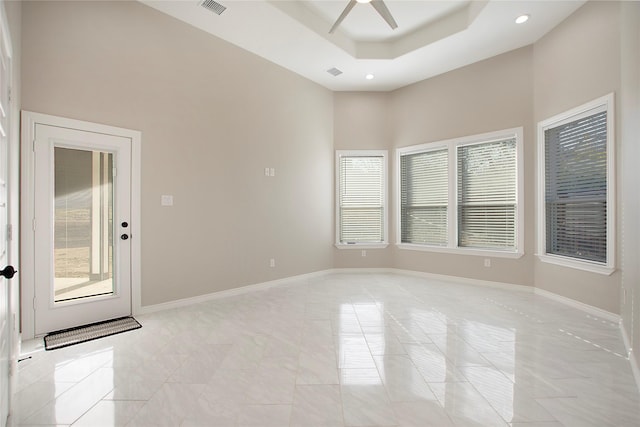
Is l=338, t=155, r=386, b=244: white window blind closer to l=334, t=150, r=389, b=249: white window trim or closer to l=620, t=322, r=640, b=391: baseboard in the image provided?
l=334, t=150, r=389, b=249: white window trim

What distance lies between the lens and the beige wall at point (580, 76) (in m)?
3.29

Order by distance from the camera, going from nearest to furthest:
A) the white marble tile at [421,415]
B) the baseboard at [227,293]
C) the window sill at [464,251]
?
1. the white marble tile at [421,415]
2. the baseboard at [227,293]
3. the window sill at [464,251]

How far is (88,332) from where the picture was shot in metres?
2.99

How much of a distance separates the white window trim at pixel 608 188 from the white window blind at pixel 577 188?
0.18 feet

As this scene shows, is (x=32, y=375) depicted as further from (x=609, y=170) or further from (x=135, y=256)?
(x=609, y=170)

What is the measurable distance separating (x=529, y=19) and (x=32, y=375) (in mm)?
6209

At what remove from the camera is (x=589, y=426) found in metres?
1.68

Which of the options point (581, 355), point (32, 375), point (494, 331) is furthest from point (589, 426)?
point (32, 375)

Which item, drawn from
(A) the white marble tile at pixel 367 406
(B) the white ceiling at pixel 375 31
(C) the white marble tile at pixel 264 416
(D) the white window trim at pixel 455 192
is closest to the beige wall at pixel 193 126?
(B) the white ceiling at pixel 375 31

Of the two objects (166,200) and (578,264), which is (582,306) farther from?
(166,200)

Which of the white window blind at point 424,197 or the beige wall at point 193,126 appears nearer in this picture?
the beige wall at point 193,126

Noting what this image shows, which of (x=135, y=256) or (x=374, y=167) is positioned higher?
(x=374, y=167)

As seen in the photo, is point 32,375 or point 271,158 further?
point 271,158

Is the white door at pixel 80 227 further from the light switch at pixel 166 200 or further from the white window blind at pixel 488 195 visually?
the white window blind at pixel 488 195
